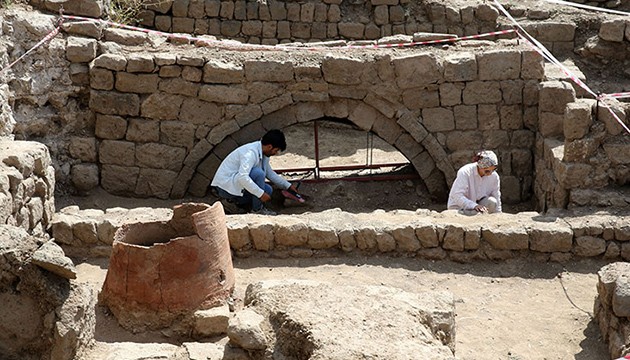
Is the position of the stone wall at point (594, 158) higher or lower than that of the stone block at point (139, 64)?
lower

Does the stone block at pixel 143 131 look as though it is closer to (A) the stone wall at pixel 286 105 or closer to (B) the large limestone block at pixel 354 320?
(A) the stone wall at pixel 286 105

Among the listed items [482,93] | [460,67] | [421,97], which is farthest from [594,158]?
[421,97]

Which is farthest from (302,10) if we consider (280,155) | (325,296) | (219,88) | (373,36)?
(325,296)

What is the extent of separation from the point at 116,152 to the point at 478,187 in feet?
14.8

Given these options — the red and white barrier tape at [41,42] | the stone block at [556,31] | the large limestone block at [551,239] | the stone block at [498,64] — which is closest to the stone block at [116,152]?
the red and white barrier tape at [41,42]

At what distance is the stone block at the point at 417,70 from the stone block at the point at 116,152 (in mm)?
3411

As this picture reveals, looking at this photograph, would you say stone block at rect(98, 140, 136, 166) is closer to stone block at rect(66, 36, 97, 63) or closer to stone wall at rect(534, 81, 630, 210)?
stone block at rect(66, 36, 97, 63)

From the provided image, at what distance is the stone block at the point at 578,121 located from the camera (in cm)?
938

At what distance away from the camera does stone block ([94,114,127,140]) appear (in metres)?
11.2


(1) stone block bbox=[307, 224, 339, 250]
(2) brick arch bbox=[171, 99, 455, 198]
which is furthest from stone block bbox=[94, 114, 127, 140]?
(1) stone block bbox=[307, 224, 339, 250]

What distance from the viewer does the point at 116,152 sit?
11359 millimetres

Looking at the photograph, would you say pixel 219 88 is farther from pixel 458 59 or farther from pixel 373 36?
pixel 373 36

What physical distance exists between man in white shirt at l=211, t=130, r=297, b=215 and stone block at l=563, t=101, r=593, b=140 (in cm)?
318

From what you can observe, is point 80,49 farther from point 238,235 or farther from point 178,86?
point 238,235
